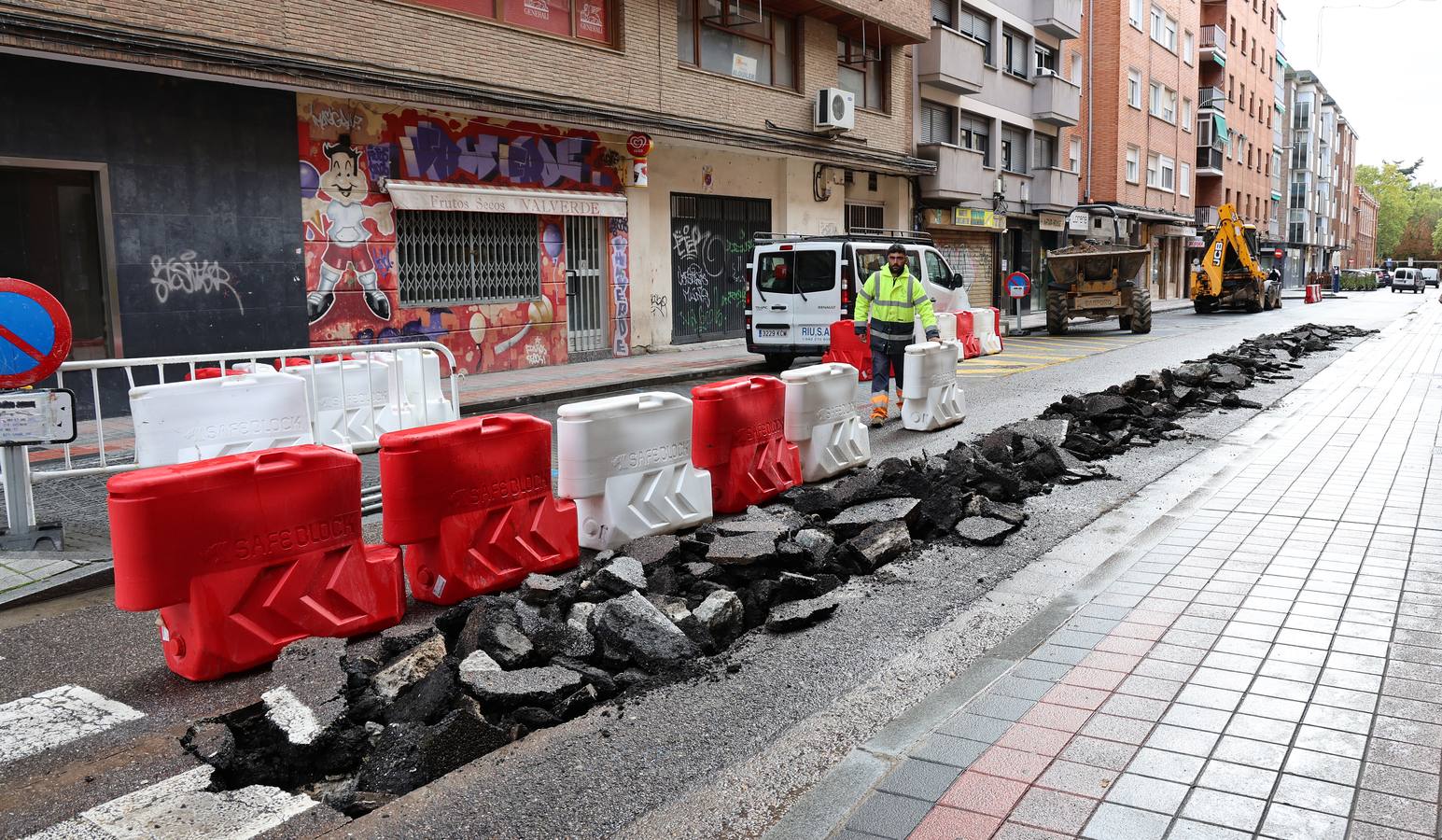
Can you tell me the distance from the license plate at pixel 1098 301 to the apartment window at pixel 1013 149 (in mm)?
10062

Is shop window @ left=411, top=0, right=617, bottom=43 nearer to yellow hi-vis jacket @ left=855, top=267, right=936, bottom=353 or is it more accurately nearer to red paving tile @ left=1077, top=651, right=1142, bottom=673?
yellow hi-vis jacket @ left=855, top=267, right=936, bottom=353

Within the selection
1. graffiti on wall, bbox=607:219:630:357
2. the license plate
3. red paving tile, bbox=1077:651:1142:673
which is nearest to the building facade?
the license plate

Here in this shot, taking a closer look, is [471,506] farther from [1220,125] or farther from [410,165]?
[1220,125]

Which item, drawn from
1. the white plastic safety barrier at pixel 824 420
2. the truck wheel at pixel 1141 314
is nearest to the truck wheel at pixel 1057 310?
the truck wheel at pixel 1141 314

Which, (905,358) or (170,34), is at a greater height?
(170,34)

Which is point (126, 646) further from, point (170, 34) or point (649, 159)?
point (649, 159)

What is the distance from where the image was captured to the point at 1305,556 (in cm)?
577

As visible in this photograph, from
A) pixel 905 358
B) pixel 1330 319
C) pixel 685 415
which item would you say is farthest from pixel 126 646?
pixel 1330 319

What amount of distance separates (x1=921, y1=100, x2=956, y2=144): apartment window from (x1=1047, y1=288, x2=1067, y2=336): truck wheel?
20.3 ft

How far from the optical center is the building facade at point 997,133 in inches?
1152

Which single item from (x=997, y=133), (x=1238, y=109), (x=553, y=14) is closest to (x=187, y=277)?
(x=553, y=14)

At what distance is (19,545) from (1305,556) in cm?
719

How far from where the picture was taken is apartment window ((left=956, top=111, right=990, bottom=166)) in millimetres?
31627

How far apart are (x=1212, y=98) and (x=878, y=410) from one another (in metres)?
53.6
